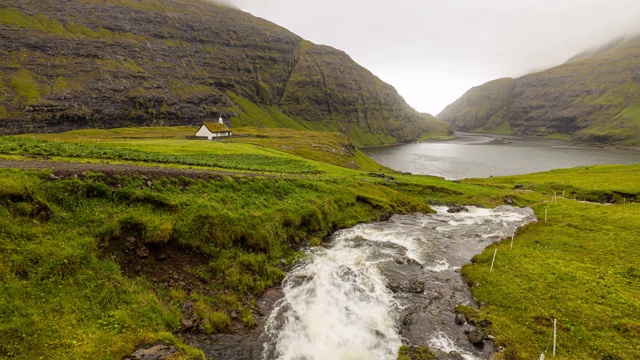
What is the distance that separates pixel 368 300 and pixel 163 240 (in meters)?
15.9

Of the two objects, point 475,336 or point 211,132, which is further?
point 211,132

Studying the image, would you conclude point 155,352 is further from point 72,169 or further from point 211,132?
point 211,132

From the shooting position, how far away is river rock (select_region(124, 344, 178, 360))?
1401cm

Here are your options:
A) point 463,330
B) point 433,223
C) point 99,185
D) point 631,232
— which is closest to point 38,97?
point 99,185

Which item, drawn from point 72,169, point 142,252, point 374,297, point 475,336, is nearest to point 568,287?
point 475,336

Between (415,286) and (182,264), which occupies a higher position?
(182,264)

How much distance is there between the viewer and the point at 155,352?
1450 cm

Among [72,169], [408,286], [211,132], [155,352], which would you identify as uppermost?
[211,132]

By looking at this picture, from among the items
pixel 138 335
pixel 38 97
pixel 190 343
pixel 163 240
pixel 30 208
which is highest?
pixel 38 97

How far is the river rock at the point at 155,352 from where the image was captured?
14008 millimetres

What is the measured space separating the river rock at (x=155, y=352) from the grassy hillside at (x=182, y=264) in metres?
0.38

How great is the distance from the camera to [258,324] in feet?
66.5

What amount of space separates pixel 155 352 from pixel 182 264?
27.2ft

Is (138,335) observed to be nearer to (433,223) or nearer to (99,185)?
(99,185)
